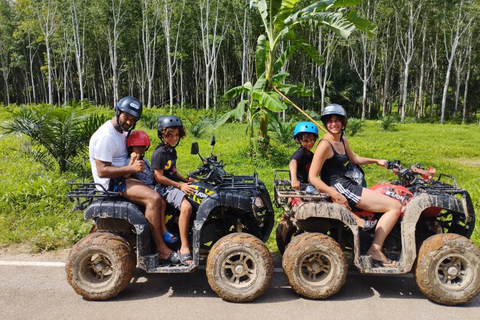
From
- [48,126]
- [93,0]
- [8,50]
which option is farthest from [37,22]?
[48,126]

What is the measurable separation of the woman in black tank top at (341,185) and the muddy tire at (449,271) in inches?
13.0

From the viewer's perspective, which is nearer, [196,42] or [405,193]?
[405,193]

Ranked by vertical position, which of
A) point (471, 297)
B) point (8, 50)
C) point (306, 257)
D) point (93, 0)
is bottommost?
point (471, 297)

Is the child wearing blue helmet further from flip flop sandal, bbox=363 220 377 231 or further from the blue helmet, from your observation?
flip flop sandal, bbox=363 220 377 231

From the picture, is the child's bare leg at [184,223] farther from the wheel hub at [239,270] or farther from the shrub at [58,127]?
the shrub at [58,127]

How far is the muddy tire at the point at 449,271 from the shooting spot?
3672mm

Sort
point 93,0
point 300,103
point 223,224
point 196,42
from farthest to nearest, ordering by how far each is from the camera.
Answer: point 196,42 → point 300,103 → point 93,0 → point 223,224

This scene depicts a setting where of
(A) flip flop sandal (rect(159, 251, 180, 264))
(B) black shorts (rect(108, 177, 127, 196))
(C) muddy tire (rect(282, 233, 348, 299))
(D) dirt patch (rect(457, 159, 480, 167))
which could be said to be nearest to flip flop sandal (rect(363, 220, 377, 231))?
(C) muddy tire (rect(282, 233, 348, 299))

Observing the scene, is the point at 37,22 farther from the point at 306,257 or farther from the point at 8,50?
the point at 306,257

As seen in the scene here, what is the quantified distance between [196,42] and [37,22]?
Answer: 15.0 m

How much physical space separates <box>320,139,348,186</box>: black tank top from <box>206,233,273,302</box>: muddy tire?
113 cm

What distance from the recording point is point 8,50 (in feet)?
144

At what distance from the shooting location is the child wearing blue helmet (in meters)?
4.57

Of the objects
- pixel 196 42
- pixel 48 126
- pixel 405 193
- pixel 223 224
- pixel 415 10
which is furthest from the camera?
pixel 196 42
